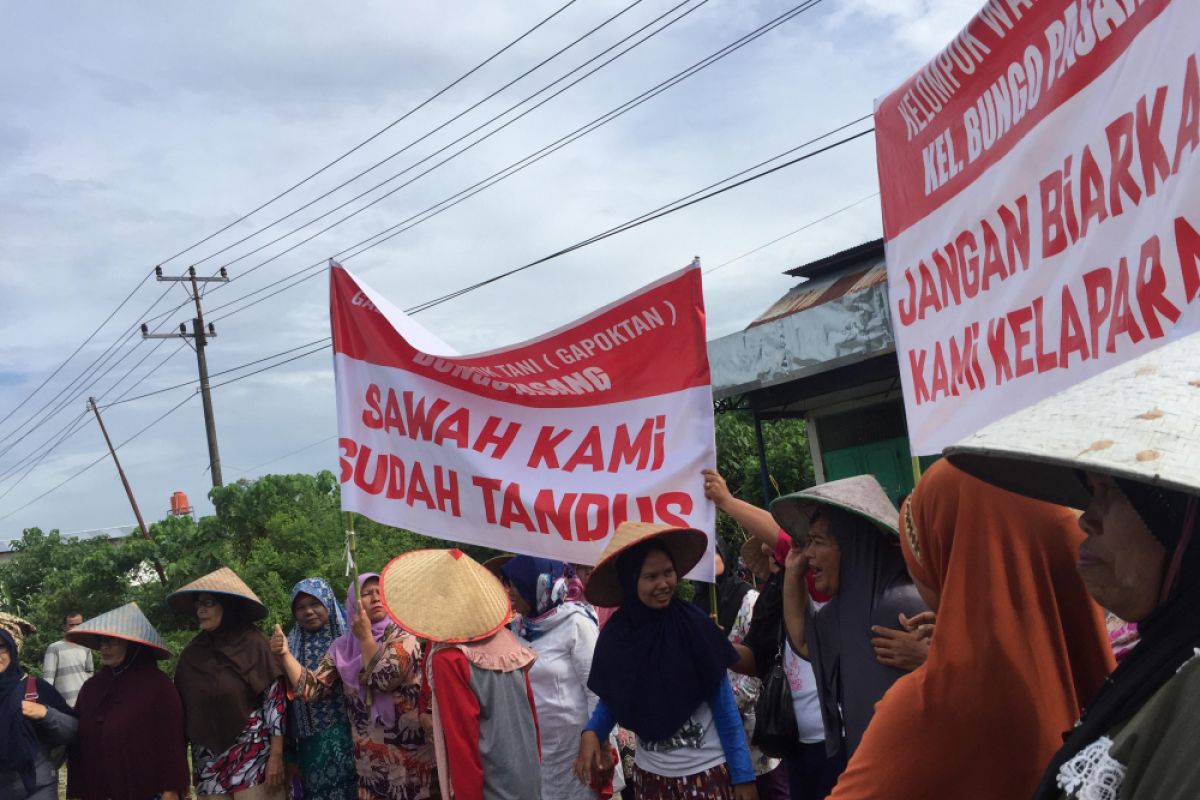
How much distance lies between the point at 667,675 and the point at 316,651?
248 centimetres

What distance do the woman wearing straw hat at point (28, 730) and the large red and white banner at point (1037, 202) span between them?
16.2 feet

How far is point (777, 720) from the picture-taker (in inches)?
162

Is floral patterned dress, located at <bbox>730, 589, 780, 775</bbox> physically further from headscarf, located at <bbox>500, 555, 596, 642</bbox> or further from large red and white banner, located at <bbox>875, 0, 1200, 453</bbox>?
large red and white banner, located at <bbox>875, 0, 1200, 453</bbox>

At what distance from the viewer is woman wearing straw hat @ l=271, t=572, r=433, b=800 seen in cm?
515

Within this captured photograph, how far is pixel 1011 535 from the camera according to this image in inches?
77.2

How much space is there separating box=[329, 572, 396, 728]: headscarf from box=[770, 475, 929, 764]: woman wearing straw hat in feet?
8.20

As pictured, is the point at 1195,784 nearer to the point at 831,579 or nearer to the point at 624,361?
the point at 831,579

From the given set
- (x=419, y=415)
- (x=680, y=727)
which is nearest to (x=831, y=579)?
(x=680, y=727)

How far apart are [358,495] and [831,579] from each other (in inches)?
100

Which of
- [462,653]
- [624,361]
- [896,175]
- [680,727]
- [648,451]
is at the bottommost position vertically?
[680,727]

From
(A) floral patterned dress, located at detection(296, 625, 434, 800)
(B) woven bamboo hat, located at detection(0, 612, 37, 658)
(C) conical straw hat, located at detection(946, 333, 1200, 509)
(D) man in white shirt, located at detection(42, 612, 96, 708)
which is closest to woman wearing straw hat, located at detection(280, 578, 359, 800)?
(A) floral patterned dress, located at detection(296, 625, 434, 800)

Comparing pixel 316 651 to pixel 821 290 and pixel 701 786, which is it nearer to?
pixel 701 786

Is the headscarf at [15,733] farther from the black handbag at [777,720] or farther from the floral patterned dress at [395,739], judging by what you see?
the black handbag at [777,720]

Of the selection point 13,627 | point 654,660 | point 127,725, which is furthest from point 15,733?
point 654,660
